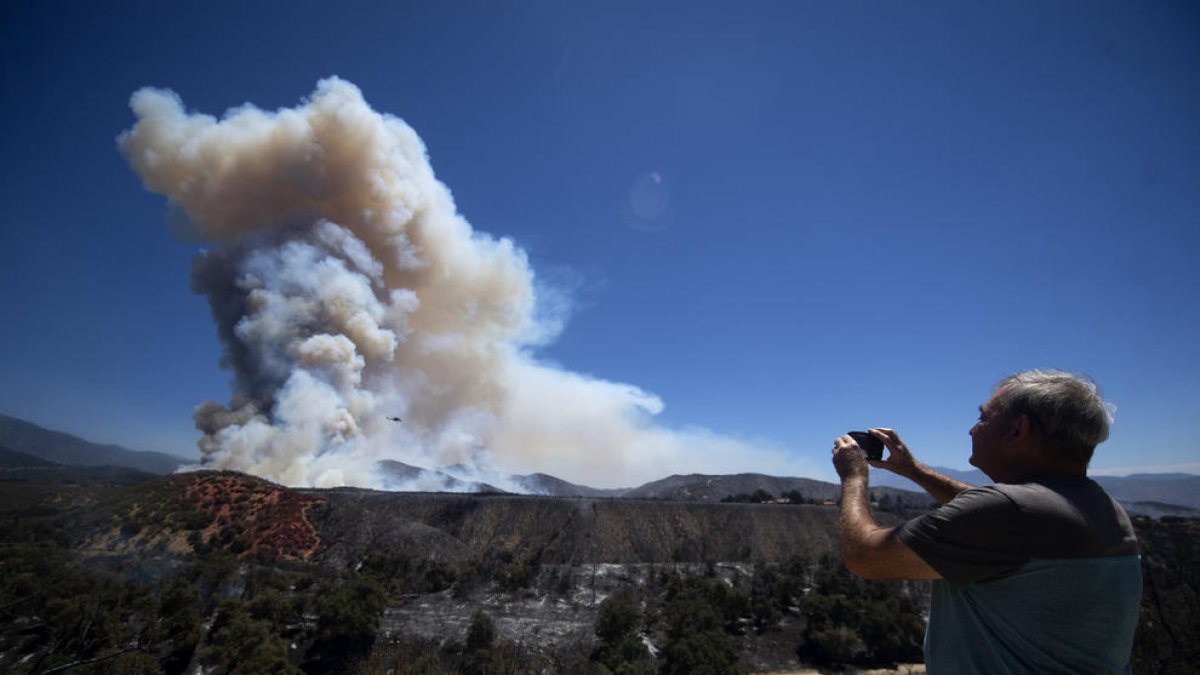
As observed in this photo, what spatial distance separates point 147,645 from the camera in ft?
67.2

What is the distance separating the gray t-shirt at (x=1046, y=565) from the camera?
1.69 m

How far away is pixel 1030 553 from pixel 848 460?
772 mm

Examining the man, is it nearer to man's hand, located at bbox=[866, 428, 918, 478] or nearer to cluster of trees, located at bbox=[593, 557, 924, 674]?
man's hand, located at bbox=[866, 428, 918, 478]

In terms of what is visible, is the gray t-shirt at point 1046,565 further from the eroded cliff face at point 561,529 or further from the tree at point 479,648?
the eroded cliff face at point 561,529

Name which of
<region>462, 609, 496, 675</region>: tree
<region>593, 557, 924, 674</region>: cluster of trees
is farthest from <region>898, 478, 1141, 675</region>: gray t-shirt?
<region>462, 609, 496, 675</region>: tree

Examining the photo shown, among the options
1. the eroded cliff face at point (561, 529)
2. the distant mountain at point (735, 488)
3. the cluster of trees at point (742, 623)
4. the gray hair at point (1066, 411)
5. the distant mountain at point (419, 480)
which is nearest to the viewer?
the gray hair at point (1066, 411)

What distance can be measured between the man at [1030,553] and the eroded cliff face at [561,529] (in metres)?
47.7

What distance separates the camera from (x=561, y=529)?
54.8 m

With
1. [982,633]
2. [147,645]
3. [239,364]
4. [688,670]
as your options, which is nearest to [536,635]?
[688,670]

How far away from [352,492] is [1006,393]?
207 feet

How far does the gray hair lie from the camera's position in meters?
1.92

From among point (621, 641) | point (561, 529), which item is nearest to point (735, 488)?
point (561, 529)

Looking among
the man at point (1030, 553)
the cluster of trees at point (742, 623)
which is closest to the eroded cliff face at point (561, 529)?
the cluster of trees at point (742, 623)

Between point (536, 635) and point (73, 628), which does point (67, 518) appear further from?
point (536, 635)
